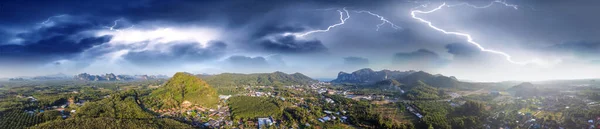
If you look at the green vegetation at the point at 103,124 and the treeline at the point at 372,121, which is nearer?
the green vegetation at the point at 103,124

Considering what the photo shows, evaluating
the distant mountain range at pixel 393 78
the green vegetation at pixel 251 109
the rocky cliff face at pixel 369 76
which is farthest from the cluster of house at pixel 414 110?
the rocky cliff face at pixel 369 76

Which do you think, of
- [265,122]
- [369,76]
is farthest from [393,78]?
[265,122]

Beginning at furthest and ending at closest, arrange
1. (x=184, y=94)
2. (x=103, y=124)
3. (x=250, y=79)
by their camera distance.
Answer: (x=250, y=79)
(x=184, y=94)
(x=103, y=124)

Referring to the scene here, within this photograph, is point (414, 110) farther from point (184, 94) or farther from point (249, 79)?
point (249, 79)

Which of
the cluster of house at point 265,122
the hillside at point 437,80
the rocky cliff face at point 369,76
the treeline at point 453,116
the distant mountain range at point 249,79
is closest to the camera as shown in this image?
the treeline at point 453,116

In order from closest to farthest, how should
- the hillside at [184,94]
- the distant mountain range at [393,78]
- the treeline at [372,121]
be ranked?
the treeline at [372,121]
the hillside at [184,94]
the distant mountain range at [393,78]

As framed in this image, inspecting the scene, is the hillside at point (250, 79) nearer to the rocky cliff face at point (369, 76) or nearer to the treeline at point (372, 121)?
the rocky cliff face at point (369, 76)

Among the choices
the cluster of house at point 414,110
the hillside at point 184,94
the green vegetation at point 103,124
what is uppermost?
the hillside at point 184,94
